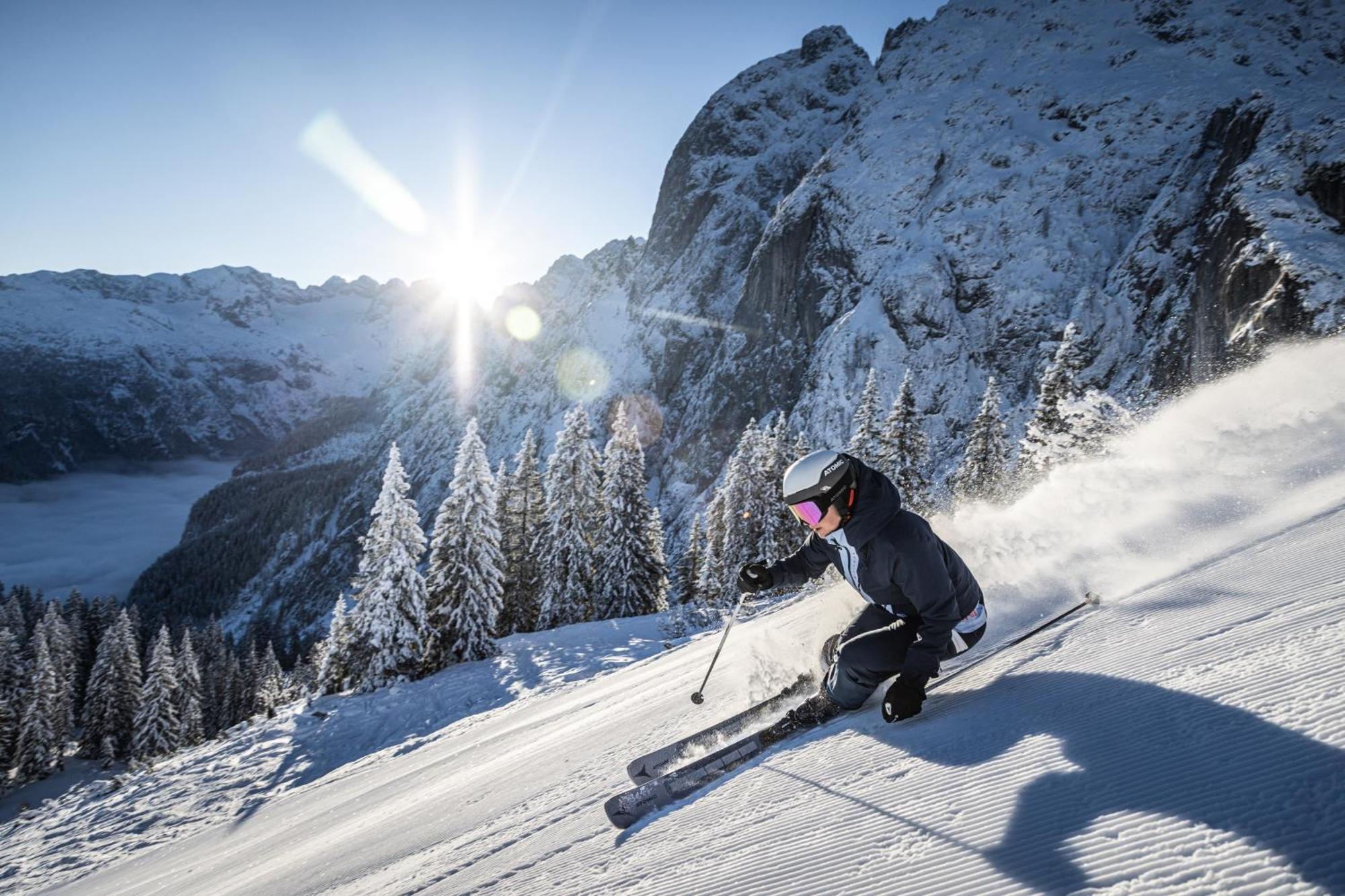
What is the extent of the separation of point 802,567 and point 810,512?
1160 mm

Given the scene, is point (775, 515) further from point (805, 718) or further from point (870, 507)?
point (870, 507)

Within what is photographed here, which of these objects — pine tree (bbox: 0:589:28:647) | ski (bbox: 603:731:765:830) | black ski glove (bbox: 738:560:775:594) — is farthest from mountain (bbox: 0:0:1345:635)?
pine tree (bbox: 0:589:28:647)

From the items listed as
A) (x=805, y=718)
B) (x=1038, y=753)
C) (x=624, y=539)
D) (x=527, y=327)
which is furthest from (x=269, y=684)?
(x=527, y=327)

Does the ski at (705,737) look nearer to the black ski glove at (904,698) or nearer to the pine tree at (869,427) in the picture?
the black ski glove at (904,698)

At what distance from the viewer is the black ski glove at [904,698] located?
358 centimetres

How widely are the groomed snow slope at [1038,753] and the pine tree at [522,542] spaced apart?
A: 21.0m

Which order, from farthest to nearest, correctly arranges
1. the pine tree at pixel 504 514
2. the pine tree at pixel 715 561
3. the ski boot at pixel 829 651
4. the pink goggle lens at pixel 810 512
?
1. the pine tree at pixel 715 561
2. the pine tree at pixel 504 514
3. the ski boot at pixel 829 651
4. the pink goggle lens at pixel 810 512

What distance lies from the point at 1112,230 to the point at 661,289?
82055mm

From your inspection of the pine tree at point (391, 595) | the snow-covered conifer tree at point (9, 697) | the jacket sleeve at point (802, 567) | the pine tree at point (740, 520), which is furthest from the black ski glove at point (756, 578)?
the snow-covered conifer tree at point (9, 697)

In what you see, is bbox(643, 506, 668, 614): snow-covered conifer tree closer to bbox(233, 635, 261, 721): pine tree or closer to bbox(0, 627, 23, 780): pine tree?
bbox(0, 627, 23, 780): pine tree

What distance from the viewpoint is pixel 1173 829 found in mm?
1915

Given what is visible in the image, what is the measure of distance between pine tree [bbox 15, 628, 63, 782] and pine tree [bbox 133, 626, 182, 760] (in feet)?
19.2

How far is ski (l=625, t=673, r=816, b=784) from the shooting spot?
439 centimetres

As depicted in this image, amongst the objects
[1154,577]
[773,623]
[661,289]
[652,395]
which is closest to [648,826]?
[1154,577]
